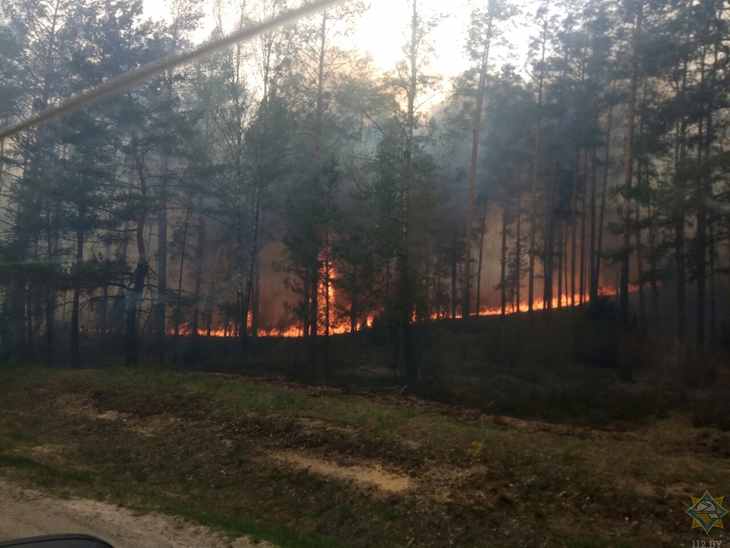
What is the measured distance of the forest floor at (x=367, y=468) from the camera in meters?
8.30

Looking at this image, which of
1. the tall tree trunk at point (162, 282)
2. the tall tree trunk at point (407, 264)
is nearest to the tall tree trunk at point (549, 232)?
the tall tree trunk at point (407, 264)

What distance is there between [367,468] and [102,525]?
453 cm

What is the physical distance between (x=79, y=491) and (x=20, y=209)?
24.7m

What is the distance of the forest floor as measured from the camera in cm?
830

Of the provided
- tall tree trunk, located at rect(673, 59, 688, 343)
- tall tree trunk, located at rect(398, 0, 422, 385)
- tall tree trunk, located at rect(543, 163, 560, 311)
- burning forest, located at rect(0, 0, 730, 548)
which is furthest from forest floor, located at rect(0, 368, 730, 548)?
→ tall tree trunk, located at rect(543, 163, 560, 311)

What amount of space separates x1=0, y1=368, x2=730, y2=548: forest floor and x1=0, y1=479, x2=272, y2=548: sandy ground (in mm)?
222

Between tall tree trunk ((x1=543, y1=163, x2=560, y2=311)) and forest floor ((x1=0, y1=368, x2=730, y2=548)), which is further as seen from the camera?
tall tree trunk ((x1=543, y1=163, x2=560, y2=311))

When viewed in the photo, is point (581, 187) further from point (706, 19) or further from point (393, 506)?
point (393, 506)

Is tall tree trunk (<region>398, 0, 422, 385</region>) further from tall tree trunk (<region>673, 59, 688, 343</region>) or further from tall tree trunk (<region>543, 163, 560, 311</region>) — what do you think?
tall tree trunk (<region>543, 163, 560, 311</region>)

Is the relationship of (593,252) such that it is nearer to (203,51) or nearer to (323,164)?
(323,164)

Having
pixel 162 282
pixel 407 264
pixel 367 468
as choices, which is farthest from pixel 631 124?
pixel 162 282

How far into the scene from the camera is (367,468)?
1078 cm

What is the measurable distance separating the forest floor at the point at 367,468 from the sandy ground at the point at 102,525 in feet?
0.73

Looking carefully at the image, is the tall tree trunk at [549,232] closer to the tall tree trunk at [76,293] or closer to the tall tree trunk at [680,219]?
the tall tree trunk at [680,219]
